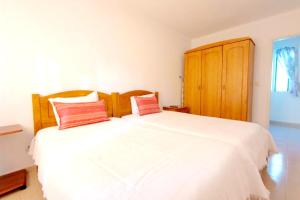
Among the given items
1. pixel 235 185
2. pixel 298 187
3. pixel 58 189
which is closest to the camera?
pixel 58 189

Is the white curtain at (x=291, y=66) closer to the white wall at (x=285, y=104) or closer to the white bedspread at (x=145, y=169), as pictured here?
the white wall at (x=285, y=104)

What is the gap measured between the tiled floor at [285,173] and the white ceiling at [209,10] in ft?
7.75

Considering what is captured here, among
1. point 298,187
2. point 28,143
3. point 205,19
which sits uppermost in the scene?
point 205,19

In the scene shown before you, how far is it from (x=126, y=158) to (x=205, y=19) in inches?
120

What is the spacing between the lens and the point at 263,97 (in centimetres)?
324

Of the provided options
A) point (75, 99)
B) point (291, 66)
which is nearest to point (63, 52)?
point (75, 99)

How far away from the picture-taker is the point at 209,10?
275 cm

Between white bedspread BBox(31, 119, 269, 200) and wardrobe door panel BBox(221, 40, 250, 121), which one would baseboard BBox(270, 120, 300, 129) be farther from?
white bedspread BBox(31, 119, 269, 200)

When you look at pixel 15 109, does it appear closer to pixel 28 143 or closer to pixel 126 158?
pixel 28 143

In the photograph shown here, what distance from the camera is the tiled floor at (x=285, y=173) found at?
1602 mm

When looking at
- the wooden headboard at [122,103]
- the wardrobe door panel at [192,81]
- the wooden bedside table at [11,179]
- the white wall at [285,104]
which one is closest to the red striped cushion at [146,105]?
the wooden headboard at [122,103]

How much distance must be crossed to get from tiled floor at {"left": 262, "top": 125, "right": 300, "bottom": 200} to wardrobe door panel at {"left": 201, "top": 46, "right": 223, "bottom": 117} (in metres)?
1.23

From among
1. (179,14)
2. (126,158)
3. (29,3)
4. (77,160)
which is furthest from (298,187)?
(29,3)

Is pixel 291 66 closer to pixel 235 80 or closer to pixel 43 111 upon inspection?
pixel 235 80
